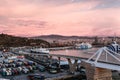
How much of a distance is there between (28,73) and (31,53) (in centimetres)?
1519

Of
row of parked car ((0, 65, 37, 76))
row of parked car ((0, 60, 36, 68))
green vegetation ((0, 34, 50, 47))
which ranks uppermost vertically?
green vegetation ((0, 34, 50, 47))

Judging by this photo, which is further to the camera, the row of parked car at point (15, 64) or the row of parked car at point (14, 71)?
the row of parked car at point (15, 64)

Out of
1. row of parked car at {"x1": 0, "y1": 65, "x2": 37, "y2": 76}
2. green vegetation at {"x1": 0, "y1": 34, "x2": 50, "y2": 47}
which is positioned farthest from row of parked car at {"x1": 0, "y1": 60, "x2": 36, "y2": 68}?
green vegetation at {"x1": 0, "y1": 34, "x2": 50, "y2": 47}

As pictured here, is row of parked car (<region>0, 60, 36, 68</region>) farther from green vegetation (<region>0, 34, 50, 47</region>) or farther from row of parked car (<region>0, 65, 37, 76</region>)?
green vegetation (<region>0, 34, 50, 47</region>)

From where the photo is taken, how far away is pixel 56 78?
108 feet

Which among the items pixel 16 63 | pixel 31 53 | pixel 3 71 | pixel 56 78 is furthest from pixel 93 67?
pixel 31 53

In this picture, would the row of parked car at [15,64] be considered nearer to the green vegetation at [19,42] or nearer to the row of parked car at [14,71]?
the row of parked car at [14,71]

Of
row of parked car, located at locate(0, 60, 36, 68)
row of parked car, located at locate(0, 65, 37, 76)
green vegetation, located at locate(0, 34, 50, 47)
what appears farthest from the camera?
green vegetation, located at locate(0, 34, 50, 47)

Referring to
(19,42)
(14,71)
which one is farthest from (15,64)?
(19,42)

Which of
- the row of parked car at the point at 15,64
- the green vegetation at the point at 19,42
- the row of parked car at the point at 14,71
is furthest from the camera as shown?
the green vegetation at the point at 19,42

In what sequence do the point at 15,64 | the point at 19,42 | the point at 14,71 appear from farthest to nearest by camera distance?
the point at 19,42, the point at 15,64, the point at 14,71

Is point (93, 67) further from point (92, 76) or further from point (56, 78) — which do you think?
point (56, 78)

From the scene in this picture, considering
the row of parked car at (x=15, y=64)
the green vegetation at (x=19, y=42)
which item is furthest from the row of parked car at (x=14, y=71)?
the green vegetation at (x=19, y=42)

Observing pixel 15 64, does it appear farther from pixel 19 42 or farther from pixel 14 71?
pixel 19 42
